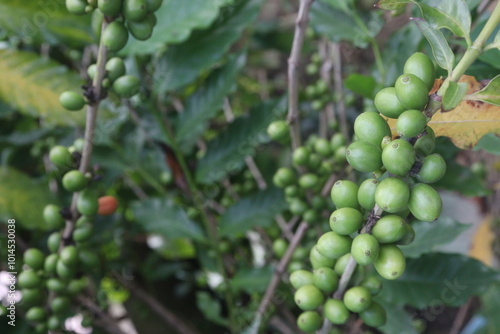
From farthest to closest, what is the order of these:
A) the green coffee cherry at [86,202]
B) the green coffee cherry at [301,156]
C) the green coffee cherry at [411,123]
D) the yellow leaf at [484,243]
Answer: the yellow leaf at [484,243] → the green coffee cherry at [301,156] → the green coffee cherry at [86,202] → the green coffee cherry at [411,123]

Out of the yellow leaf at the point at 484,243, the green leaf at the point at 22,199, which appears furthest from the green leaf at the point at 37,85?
the yellow leaf at the point at 484,243

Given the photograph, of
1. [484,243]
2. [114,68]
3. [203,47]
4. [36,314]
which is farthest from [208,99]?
[484,243]

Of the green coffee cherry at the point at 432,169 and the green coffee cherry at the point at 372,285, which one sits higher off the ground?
the green coffee cherry at the point at 432,169

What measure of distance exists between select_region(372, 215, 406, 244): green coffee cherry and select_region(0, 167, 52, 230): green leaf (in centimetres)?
57

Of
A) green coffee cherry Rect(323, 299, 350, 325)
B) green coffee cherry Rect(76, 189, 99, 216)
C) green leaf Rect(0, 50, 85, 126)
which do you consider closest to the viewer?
green coffee cherry Rect(323, 299, 350, 325)

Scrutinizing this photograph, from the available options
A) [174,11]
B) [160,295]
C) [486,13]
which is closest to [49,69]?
[174,11]

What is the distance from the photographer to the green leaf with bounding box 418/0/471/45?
35cm

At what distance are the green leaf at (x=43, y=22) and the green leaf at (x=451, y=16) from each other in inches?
23.4

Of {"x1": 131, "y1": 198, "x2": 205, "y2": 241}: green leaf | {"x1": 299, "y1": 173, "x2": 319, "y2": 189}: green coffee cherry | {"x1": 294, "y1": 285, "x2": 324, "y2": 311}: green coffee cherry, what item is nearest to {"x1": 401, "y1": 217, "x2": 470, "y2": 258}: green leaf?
{"x1": 299, "y1": 173, "x2": 319, "y2": 189}: green coffee cherry

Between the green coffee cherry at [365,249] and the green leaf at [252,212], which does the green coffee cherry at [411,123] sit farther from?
the green leaf at [252,212]

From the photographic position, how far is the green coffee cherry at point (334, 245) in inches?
14.4

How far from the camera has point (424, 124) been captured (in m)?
0.31

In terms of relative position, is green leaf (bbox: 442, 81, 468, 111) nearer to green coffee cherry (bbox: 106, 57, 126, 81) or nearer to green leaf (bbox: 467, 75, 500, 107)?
green leaf (bbox: 467, 75, 500, 107)

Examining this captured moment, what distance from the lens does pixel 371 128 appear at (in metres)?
0.34
